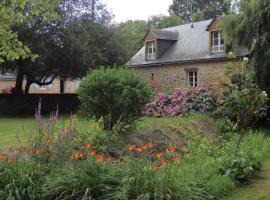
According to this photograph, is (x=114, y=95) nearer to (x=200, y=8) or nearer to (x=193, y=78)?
(x=193, y=78)

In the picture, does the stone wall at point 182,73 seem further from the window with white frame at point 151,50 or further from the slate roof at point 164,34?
the slate roof at point 164,34

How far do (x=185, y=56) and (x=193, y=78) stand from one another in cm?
163

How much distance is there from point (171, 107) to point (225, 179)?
13.0m

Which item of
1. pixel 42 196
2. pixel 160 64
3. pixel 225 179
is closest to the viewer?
pixel 42 196

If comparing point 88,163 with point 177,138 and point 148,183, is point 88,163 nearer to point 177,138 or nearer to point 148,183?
point 148,183

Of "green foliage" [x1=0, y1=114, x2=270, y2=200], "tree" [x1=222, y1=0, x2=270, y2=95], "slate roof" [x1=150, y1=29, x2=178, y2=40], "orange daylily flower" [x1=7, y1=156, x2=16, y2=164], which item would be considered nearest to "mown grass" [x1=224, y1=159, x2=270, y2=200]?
"green foliage" [x1=0, y1=114, x2=270, y2=200]

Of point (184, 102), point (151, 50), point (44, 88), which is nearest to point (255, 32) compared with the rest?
point (184, 102)

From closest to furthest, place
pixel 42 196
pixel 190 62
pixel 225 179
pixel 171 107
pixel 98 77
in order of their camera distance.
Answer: pixel 42 196, pixel 225 179, pixel 98 77, pixel 171 107, pixel 190 62

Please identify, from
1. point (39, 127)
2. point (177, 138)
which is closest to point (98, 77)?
point (177, 138)

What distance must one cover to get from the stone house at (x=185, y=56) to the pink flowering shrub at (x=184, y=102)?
3536 mm

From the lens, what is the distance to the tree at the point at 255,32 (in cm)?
1612

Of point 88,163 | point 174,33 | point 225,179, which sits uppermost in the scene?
point 174,33

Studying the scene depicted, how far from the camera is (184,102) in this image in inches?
764

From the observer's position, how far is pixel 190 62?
2703 centimetres
